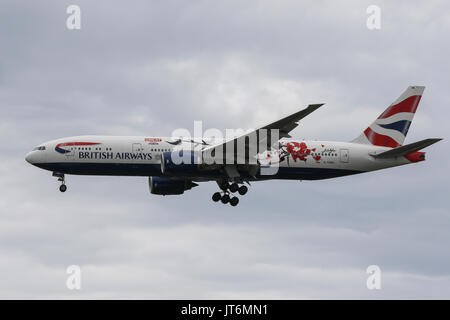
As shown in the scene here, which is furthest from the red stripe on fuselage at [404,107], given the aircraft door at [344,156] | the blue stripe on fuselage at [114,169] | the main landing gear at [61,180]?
the main landing gear at [61,180]

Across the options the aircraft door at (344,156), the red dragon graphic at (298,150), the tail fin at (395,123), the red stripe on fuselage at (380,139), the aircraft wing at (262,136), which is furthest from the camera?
the tail fin at (395,123)

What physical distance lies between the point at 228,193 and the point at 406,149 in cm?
1310

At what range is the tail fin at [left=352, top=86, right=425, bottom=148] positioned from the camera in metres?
63.4

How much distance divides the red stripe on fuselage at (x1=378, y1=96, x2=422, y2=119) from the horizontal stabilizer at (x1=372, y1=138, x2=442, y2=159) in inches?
190

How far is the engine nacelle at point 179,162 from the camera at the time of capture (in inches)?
2176

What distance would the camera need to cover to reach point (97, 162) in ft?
187

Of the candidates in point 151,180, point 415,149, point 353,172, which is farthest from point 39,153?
point 415,149

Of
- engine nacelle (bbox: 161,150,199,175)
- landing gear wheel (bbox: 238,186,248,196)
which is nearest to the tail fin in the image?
landing gear wheel (bbox: 238,186,248,196)

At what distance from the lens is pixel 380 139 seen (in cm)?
6334

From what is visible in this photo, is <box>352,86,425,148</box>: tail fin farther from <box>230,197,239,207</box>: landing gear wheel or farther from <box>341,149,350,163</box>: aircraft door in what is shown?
<box>230,197,239,207</box>: landing gear wheel

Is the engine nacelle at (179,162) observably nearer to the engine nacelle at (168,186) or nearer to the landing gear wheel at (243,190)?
the landing gear wheel at (243,190)

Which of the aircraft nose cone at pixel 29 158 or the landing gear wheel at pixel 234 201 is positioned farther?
the landing gear wheel at pixel 234 201

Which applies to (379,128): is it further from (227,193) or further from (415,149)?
(227,193)

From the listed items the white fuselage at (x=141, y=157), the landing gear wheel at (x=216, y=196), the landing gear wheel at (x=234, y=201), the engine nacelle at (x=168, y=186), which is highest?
the white fuselage at (x=141, y=157)
